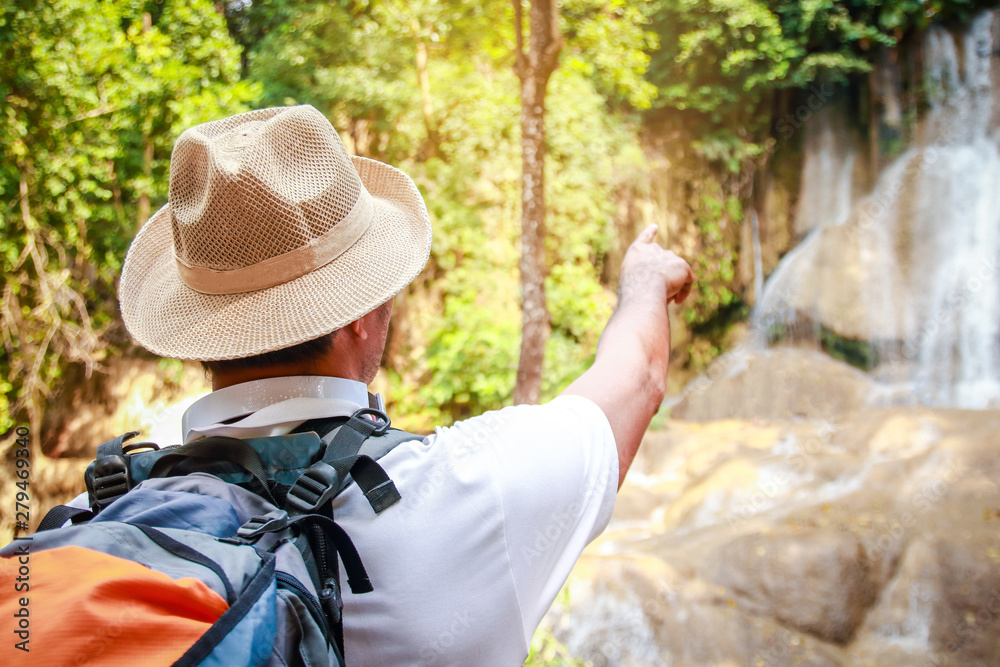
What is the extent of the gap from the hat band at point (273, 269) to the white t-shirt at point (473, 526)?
0.56 ft

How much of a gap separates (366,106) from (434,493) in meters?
7.76

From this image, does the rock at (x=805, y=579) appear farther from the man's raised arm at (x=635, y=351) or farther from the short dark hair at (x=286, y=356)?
the short dark hair at (x=286, y=356)

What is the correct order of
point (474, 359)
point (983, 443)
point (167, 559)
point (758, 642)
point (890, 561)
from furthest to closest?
point (474, 359) → point (983, 443) → point (890, 561) → point (758, 642) → point (167, 559)

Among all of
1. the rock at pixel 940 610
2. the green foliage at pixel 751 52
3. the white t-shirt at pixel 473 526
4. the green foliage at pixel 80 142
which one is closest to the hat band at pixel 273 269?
the white t-shirt at pixel 473 526

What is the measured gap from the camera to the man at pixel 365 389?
2.56ft

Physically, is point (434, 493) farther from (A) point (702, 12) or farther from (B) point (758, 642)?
(A) point (702, 12)

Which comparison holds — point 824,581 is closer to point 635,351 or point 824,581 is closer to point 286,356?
point 635,351

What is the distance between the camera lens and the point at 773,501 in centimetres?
560

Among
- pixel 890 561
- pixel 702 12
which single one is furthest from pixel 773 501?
pixel 702 12

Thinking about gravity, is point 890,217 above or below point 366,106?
below

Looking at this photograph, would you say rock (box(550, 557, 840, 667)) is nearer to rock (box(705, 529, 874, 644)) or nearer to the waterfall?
rock (box(705, 529, 874, 644))

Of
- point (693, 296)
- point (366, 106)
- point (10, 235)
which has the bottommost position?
point (693, 296)

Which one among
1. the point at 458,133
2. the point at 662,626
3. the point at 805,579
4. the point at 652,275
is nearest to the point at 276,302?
the point at 652,275

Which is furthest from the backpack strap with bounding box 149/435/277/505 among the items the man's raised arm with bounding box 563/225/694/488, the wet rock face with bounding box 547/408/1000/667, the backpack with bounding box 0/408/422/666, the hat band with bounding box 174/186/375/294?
the wet rock face with bounding box 547/408/1000/667
